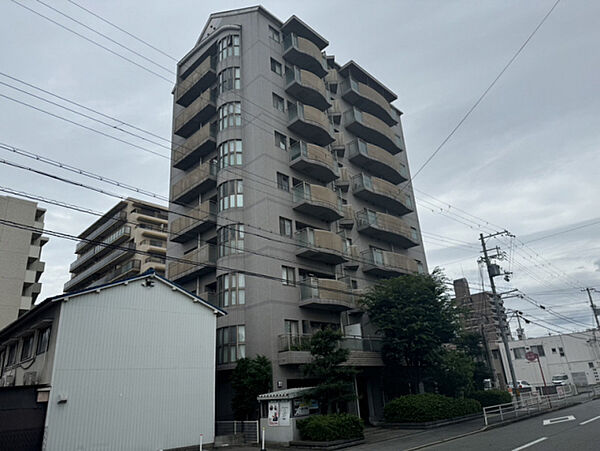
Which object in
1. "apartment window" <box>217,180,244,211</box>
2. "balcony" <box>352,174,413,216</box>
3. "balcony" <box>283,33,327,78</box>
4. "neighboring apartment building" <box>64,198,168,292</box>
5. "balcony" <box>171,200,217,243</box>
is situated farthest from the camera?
"neighboring apartment building" <box>64,198,168,292</box>

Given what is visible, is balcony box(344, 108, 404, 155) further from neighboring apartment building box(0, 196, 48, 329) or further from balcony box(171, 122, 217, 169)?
neighboring apartment building box(0, 196, 48, 329)

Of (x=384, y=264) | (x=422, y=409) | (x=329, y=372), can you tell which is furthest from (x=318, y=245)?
(x=422, y=409)

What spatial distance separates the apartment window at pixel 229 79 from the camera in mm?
30844

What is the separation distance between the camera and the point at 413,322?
25.2m

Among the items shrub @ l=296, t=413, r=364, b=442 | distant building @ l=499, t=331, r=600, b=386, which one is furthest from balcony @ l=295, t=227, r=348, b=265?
distant building @ l=499, t=331, r=600, b=386

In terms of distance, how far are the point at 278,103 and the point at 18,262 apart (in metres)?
35.7

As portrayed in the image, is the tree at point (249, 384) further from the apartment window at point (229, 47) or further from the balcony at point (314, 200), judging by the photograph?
the apartment window at point (229, 47)

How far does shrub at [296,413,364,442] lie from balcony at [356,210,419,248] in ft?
57.8

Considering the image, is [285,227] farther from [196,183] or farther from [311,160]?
[196,183]

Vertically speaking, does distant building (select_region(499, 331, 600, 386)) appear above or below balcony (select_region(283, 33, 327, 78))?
below

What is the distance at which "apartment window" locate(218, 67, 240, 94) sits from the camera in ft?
101

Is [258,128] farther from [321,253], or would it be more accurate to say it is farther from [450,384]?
[450,384]

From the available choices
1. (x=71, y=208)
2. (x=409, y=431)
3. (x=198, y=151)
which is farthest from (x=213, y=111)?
(x=409, y=431)

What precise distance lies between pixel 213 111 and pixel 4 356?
22.3 m
